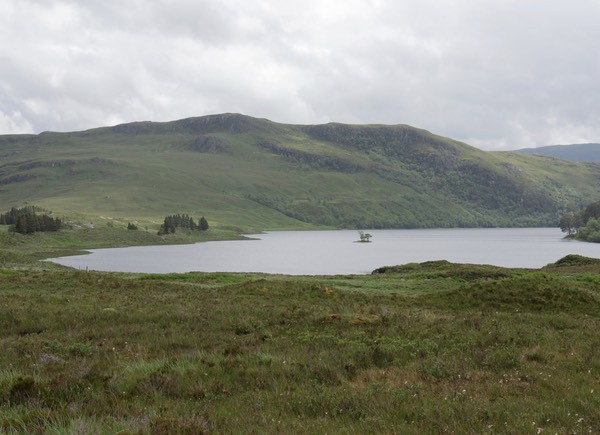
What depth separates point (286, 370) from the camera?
1284cm

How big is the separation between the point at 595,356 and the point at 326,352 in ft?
24.6

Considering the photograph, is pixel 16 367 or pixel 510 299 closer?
pixel 16 367

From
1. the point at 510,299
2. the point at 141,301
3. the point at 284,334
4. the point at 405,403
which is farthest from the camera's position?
the point at 510,299

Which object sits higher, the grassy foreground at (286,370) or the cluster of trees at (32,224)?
the cluster of trees at (32,224)

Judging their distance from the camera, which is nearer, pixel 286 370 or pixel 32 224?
pixel 286 370

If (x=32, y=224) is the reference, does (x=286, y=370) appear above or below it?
below

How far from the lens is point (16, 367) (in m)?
13.3

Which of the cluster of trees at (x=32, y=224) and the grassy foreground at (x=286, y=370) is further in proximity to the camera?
the cluster of trees at (x=32, y=224)

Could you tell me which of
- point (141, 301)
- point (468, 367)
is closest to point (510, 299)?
point (468, 367)

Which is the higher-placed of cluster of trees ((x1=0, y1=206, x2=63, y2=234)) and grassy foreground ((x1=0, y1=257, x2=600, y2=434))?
cluster of trees ((x1=0, y1=206, x2=63, y2=234))

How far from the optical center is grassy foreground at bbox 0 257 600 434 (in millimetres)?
9039

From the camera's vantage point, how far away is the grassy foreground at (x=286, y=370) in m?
9.04

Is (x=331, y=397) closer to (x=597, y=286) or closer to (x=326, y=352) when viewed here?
(x=326, y=352)

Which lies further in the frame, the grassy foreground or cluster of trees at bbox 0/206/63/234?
cluster of trees at bbox 0/206/63/234
